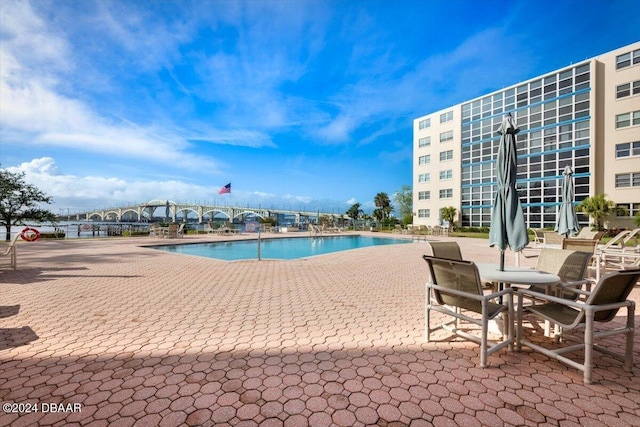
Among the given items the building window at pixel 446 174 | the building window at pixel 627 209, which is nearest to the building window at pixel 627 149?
the building window at pixel 627 209

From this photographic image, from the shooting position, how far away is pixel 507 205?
3.37 m

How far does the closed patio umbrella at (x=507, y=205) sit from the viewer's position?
10.7ft

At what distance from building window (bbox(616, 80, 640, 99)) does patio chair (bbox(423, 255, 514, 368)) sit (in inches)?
1174

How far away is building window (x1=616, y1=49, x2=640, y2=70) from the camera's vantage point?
20328 mm

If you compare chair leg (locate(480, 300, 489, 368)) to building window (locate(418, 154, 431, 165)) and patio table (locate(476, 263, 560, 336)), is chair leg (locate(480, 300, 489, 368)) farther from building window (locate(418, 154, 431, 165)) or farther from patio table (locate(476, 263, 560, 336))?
building window (locate(418, 154, 431, 165))

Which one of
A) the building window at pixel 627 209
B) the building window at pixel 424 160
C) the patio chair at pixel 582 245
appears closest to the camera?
the patio chair at pixel 582 245

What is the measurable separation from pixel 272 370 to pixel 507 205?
330 centimetres

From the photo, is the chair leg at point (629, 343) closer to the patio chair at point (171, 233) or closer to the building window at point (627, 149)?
the patio chair at point (171, 233)

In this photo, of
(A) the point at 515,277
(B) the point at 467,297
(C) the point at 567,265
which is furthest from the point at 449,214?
(B) the point at 467,297

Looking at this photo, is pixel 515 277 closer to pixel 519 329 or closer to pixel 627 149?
pixel 519 329

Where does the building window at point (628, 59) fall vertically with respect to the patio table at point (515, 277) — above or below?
above

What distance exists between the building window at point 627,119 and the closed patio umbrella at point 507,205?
91.2 feet

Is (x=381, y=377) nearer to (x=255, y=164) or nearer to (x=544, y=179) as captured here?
(x=544, y=179)

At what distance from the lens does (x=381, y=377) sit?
233 centimetres
